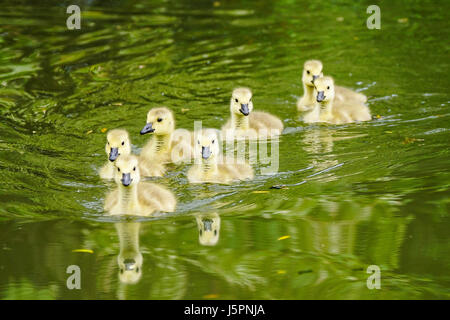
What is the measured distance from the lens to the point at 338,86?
8047 millimetres

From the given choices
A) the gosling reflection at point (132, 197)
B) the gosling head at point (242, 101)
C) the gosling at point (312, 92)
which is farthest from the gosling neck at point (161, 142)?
the gosling at point (312, 92)

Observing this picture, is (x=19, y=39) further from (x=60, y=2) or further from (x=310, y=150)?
(x=310, y=150)

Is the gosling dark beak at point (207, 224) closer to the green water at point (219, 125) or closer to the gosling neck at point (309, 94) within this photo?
the green water at point (219, 125)

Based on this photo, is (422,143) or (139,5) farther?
(139,5)

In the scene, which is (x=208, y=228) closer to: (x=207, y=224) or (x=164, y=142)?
(x=207, y=224)

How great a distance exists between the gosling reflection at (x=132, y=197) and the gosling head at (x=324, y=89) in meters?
2.24

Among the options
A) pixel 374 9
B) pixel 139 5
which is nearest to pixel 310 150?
pixel 374 9

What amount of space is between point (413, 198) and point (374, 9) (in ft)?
19.6

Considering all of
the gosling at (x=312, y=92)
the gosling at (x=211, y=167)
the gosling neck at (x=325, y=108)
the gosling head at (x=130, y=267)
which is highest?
the gosling at (x=312, y=92)

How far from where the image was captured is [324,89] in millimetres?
7410

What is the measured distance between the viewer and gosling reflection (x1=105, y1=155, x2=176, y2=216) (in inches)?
212

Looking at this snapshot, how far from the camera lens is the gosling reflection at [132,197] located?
17.6 ft

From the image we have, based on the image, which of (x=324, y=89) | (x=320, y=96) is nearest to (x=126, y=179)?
(x=320, y=96)

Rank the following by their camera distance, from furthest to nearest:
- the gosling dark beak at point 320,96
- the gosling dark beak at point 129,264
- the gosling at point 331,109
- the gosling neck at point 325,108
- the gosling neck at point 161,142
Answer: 1. the gosling neck at point 325,108
2. the gosling at point 331,109
3. the gosling dark beak at point 320,96
4. the gosling neck at point 161,142
5. the gosling dark beak at point 129,264
